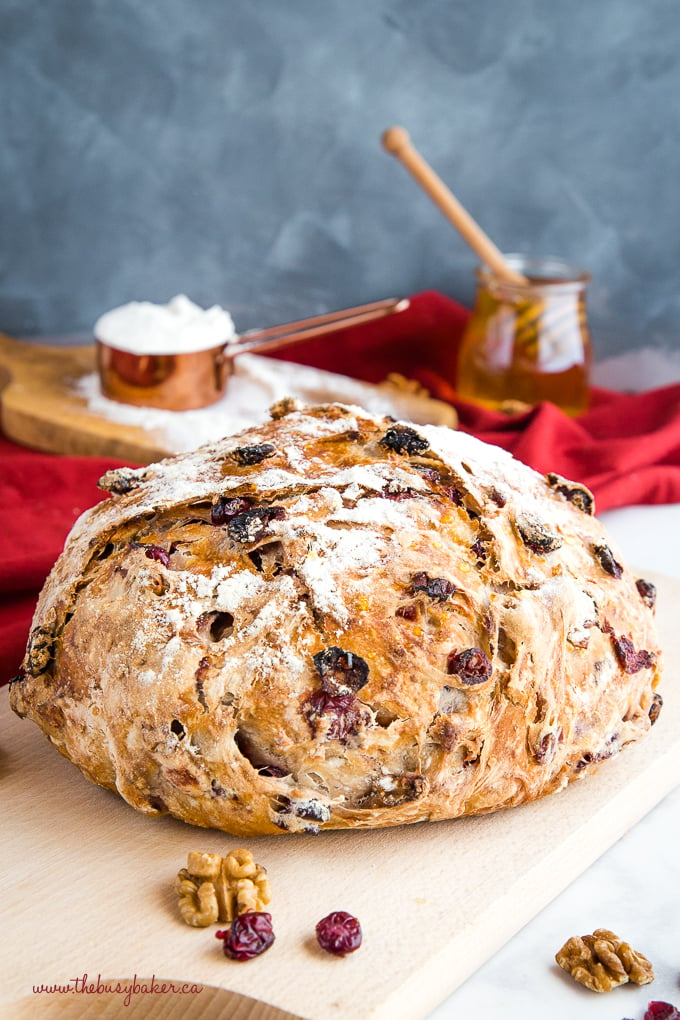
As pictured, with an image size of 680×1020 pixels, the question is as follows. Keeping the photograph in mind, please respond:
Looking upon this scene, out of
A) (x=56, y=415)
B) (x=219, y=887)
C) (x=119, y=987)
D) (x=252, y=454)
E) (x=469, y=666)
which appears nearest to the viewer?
(x=119, y=987)

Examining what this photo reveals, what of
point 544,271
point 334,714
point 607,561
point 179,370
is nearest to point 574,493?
point 607,561

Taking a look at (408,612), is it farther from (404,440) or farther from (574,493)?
(574,493)

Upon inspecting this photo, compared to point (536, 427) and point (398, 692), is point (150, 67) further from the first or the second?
point (398, 692)

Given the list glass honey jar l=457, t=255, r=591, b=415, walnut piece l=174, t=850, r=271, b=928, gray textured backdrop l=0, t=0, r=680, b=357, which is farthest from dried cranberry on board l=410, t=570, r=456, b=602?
gray textured backdrop l=0, t=0, r=680, b=357

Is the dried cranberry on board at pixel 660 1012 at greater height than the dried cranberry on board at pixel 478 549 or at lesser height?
lesser

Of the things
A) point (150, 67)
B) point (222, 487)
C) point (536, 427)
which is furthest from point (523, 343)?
point (222, 487)

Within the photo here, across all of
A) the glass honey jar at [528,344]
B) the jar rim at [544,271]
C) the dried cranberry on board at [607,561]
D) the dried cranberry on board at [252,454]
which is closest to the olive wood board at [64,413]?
the glass honey jar at [528,344]

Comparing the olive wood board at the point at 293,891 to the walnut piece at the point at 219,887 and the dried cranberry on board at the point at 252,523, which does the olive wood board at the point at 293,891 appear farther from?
the dried cranberry on board at the point at 252,523

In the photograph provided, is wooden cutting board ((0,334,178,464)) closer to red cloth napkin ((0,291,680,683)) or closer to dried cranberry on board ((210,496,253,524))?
red cloth napkin ((0,291,680,683))
